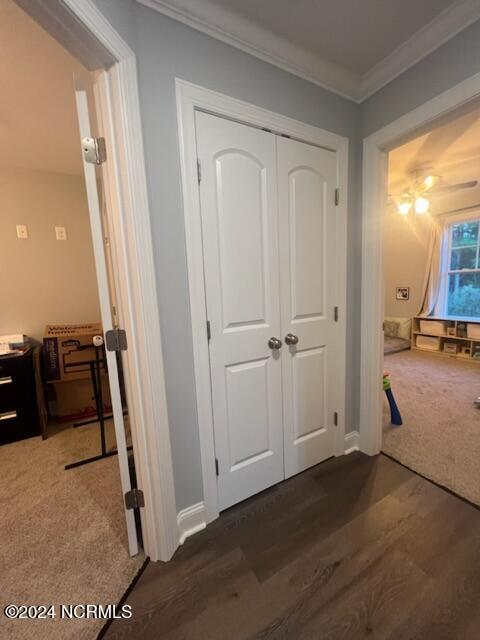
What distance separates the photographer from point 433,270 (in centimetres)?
442

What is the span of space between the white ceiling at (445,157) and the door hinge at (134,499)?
293 centimetres

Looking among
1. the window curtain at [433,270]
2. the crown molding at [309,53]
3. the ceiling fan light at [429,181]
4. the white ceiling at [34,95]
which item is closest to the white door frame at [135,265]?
the crown molding at [309,53]

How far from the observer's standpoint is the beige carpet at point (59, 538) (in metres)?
1.09

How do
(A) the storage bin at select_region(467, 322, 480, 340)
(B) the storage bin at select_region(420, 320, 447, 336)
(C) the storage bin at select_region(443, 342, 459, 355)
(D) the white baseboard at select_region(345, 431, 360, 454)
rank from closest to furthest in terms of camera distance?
1. (D) the white baseboard at select_region(345, 431, 360, 454)
2. (A) the storage bin at select_region(467, 322, 480, 340)
3. (C) the storage bin at select_region(443, 342, 459, 355)
4. (B) the storage bin at select_region(420, 320, 447, 336)

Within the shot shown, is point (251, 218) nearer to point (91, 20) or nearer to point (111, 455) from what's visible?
Answer: point (91, 20)

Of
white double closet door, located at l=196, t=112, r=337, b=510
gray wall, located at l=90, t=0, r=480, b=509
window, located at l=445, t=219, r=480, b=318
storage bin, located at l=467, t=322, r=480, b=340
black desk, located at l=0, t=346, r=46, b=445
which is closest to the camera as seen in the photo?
gray wall, located at l=90, t=0, r=480, b=509

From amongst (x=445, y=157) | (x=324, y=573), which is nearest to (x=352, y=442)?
(x=324, y=573)

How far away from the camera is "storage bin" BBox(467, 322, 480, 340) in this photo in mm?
3890

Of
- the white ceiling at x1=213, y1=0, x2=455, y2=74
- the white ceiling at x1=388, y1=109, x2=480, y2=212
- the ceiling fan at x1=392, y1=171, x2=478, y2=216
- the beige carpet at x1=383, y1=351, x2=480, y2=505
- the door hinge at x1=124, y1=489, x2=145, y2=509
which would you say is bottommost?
the beige carpet at x1=383, y1=351, x2=480, y2=505

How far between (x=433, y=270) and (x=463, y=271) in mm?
390

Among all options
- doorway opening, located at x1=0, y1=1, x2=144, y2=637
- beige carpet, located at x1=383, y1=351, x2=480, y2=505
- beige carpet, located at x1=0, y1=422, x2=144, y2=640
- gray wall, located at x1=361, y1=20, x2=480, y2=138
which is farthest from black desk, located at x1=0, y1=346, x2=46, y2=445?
gray wall, located at x1=361, y1=20, x2=480, y2=138

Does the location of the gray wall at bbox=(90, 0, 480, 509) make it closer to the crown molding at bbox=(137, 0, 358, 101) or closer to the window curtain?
the crown molding at bbox=(137, 0, 358, 101)

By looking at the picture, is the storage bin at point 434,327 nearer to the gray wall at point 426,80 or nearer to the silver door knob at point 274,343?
the gray wall at point 426,80

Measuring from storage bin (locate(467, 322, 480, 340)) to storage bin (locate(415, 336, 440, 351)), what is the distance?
0.45 meters
